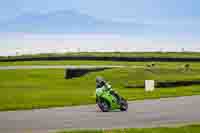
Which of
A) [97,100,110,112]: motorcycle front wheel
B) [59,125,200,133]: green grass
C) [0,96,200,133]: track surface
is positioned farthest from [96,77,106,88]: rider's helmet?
[59,125,200,133]: green grass

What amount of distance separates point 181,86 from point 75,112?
2503cm

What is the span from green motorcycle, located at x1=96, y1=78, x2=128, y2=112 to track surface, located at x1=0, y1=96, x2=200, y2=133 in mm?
547

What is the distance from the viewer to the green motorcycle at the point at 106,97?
86.8ft

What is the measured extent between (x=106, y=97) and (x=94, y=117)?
2067 mm

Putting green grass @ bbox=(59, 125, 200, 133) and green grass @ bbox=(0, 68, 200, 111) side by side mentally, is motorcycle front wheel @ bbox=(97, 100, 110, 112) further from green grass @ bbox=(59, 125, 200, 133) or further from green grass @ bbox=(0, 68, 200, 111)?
green grass @ bbox=(0, 68, 200, 111)

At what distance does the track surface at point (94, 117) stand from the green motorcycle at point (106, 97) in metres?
0.55

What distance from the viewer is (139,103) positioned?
31891 mm

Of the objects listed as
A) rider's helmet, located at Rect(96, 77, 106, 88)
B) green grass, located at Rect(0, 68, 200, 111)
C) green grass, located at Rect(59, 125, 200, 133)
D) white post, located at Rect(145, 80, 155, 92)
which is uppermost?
rider's helmet, located at Rect(96, 77, 106, 88)

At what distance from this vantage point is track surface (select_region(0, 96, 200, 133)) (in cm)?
2159

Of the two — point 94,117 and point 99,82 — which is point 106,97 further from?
point 94,117

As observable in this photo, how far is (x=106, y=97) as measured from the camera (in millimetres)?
26500

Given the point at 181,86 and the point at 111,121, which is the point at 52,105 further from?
the point at 181,86

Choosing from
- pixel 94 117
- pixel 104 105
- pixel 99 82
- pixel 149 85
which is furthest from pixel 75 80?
pixel 94 117

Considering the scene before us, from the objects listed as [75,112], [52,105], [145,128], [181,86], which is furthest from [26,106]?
[181,86]
